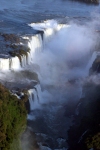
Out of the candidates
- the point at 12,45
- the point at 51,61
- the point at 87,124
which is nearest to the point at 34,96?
the point at 87,124

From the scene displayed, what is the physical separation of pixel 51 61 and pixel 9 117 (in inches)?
555

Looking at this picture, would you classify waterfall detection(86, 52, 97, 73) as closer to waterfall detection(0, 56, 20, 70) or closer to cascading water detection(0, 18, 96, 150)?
cascading water detection(0, 18, 96, 150)

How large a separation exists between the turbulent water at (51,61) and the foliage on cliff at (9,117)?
4.03 feet

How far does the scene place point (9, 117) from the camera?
2089 centimetres

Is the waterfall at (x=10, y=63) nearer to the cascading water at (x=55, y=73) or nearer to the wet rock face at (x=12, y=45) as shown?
the cascading water at (x=55, y=73)

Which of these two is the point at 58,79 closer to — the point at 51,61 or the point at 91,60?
the point at 51,61

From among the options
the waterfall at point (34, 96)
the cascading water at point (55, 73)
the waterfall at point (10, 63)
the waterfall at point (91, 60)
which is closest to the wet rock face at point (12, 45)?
the cascading water at point (55, 73)

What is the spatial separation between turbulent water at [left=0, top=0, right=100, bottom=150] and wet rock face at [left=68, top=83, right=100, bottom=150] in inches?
25.4

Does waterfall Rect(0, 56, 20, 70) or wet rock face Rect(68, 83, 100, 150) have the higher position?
waterfall Rect(0, 56, 20, 70)

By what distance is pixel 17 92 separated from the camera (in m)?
24.5

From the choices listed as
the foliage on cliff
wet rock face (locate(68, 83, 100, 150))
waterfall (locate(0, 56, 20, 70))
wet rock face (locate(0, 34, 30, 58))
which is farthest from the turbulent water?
the foliage on cliff

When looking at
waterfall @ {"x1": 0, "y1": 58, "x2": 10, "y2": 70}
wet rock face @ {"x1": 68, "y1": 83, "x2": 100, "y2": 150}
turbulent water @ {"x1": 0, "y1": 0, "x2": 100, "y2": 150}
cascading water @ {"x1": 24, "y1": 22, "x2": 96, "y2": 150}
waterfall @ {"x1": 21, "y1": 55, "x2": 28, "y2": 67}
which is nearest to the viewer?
wet rock face @ {"x1": 68, "y1": 83, "x2": 100, "y2": 150}

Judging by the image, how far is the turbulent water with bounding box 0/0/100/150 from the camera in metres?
24.3

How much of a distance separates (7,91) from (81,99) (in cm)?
660
